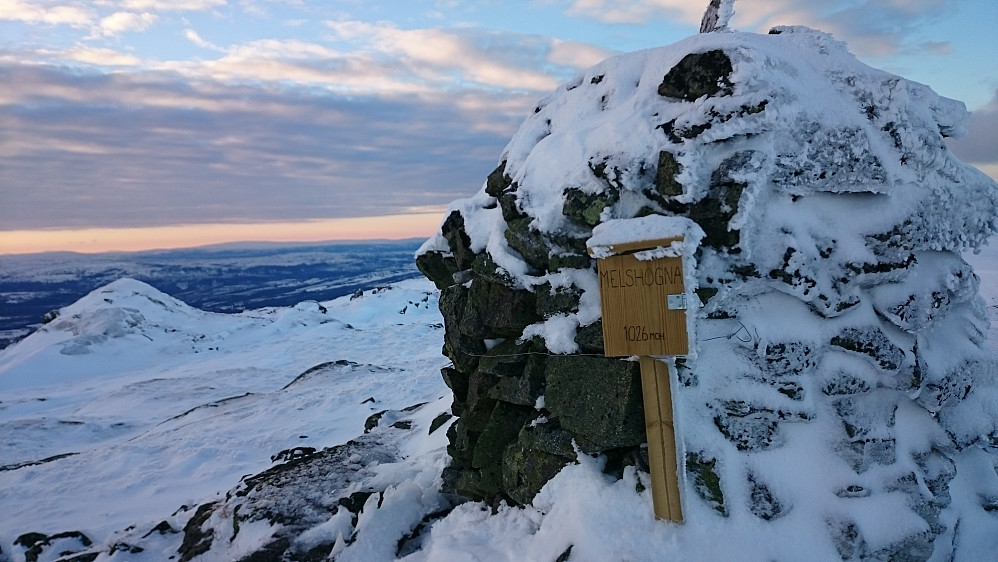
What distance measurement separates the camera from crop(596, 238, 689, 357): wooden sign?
149 inches

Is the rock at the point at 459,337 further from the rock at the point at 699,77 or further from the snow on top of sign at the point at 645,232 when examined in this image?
the rock at the point at 699,77

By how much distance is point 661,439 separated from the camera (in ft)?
13.4

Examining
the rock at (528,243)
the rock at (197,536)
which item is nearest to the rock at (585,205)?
the rock at (528,243)

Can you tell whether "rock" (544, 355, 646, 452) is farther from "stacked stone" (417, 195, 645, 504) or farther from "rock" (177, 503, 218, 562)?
"rock" (177, 503, 218, 562)

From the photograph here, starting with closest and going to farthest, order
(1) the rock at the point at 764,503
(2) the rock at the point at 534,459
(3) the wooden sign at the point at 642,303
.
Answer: (3) the wooden sign at the point at 642,303, (1) the rock at the point at 764,503, (2) the rock at the point at 534,459

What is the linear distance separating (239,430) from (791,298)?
11950 mm

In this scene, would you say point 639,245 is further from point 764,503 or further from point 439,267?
point 439,267

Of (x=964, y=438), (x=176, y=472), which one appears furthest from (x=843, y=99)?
(x=176, y=472)

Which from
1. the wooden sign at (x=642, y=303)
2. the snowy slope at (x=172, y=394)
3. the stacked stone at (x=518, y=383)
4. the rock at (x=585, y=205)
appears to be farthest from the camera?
the snowy slope at (x=172, y=394)

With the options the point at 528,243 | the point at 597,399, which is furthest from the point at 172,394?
the point at 597,399

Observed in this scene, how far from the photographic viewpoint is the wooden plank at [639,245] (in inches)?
150

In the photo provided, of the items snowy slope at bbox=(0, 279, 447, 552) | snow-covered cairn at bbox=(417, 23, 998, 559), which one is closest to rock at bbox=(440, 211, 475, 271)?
snow-covered cairn at bbox=(417, 23, 998, 559)

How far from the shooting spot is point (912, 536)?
424 cm

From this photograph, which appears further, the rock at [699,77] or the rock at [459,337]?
the rock at [459,337]
